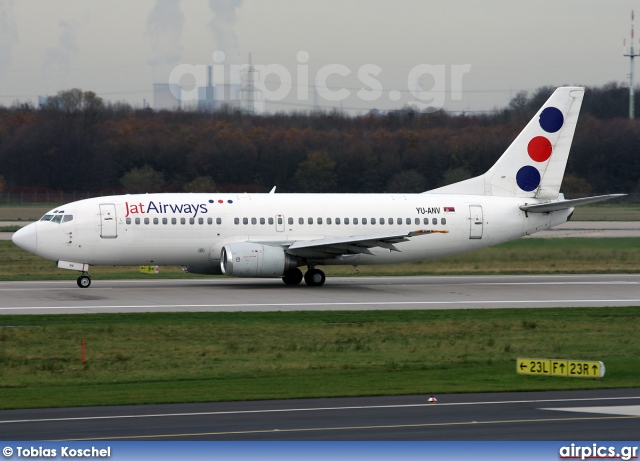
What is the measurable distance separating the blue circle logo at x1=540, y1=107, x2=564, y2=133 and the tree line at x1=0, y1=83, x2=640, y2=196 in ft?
119

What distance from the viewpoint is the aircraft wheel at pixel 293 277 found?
40.4 m

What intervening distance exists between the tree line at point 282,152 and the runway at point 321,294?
3656 centimetres

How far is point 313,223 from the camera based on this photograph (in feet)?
131

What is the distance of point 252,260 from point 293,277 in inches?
137

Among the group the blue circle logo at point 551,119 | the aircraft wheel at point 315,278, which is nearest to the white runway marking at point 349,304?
the aircraft wheel at point 315,278

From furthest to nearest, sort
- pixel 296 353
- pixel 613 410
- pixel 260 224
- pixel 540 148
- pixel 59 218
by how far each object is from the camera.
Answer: pixel 540 148 < pixel 260 224 < pixel 59 218 < pixel 296 353 < pixel 613 410

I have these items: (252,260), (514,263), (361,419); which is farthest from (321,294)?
(361,419)

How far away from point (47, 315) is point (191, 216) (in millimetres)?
9535

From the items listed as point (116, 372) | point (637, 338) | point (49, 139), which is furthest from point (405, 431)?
point (49, 139)

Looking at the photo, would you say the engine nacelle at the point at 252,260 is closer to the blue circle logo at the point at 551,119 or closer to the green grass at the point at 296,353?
the green grass at the point at 296,353

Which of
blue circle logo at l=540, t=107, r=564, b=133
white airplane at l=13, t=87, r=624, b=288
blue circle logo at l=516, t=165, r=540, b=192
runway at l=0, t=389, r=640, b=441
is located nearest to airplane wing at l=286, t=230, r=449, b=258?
white airplane at l=13, t=87, r=624, b=288

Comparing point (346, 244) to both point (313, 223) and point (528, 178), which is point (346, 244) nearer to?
point (313, 223)

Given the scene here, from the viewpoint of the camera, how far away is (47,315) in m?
30.2

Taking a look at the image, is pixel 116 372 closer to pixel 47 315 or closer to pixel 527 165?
pixel 47 315
